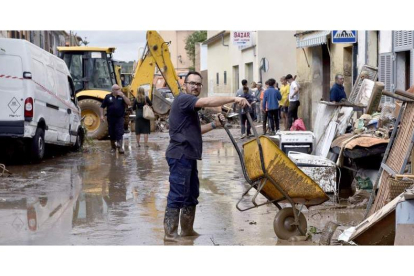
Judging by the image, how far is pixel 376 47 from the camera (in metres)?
18.7

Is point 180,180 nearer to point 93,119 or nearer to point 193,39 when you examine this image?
point 93,119

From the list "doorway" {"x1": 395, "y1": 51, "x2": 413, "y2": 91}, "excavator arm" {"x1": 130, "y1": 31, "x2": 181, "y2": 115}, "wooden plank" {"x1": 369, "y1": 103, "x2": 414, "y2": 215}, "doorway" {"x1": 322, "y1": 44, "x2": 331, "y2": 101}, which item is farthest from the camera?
"doorway" {"x1": 322, "y1": 44, "x2": 331, "y2": 101}

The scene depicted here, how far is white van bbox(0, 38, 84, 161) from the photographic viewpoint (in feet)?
49.0

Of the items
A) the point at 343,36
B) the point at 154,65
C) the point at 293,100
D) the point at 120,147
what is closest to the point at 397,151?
the point at 343,36

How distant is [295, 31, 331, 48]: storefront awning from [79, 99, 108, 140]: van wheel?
6619 millimetres

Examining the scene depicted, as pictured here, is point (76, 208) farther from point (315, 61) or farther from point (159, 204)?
point (315, 61)

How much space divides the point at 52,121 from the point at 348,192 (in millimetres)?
7650

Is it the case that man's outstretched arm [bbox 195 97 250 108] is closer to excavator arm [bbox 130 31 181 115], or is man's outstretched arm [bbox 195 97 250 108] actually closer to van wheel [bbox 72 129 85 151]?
van wheel [bbox 72 129 85 151]

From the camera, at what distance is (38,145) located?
15930mm

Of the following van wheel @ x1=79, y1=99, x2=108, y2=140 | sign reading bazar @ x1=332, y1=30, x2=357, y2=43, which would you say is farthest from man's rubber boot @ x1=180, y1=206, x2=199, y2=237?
van wheel @ x1=79, y1=99, x2=108, y2=140

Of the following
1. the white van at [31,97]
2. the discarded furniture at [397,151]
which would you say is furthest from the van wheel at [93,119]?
the discarded furniture at [397,151]

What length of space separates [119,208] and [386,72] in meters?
8.33
